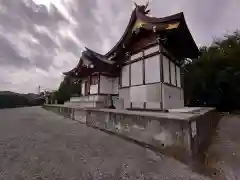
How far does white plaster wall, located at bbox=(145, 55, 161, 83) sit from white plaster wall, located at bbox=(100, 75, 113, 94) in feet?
13.9

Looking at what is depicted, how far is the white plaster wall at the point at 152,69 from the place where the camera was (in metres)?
7.16

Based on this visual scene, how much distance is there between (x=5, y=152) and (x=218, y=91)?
49.5 ft

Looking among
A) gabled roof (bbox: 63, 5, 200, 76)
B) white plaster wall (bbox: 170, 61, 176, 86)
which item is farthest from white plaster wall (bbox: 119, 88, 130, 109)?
white plaster wall (bbox: 170, 61, 176, 86)

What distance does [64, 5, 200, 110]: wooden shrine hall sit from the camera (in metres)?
6.91

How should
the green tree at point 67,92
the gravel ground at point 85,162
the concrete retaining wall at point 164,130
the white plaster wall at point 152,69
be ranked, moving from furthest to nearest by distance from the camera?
the green tree at point 67,92 → the white plaster wall at point 152,69 → the concrete retaining wall at point 164,130 → the gravel ground at point 85,162

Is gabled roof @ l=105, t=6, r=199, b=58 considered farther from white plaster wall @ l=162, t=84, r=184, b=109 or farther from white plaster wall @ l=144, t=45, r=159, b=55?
white plaster wall @ l=162, t=84, r=184, b=109

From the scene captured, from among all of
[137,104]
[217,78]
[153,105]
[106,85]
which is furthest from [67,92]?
[153,105]

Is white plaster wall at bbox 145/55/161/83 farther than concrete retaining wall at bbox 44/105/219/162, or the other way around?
white plaster wall at bbox 145/55/161/83

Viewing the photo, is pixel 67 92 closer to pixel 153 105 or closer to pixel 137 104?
pixel 137 104

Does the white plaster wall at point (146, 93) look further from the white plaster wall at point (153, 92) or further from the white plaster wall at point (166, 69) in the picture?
the white plaster wall at point (166, 69)

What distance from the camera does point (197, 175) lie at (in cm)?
298

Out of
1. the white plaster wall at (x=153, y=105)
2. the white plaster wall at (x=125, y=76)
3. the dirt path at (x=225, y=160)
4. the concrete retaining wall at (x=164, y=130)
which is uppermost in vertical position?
the white plaster wall at (x=125, y=76)

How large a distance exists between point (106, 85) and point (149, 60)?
14.7 feet

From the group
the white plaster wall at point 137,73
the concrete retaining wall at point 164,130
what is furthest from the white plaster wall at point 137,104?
the concrete retaining wall at point 164,130
